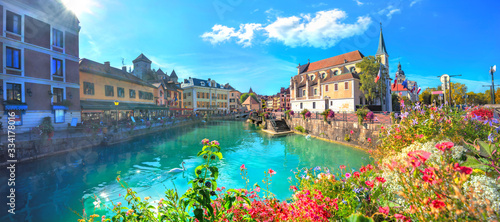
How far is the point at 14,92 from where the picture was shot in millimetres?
15500

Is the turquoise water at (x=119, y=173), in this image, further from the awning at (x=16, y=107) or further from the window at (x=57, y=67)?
the window at (x=57, y=67)

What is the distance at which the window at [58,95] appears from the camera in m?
18.4

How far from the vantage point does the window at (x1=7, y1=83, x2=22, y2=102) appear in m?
15.2

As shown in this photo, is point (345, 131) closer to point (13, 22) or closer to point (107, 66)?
point (13, 22)

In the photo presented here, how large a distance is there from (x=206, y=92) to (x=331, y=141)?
5268 cm

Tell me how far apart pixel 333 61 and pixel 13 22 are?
49102mm

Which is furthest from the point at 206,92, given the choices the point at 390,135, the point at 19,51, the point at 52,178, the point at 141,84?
the point at 390,135

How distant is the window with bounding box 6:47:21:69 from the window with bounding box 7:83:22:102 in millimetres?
1522

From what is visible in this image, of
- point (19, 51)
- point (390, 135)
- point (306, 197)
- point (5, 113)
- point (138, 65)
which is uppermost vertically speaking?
point (138, 65)

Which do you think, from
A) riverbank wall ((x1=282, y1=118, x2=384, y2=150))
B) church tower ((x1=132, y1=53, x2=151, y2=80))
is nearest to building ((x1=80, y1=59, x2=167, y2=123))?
riverbank wall ((x1=282, y1=118, x2=384, y2=150))

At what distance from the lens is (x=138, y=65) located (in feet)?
196

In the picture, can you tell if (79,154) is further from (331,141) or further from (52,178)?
(331,141)

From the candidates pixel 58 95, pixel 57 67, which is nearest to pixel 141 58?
pixel 57 67

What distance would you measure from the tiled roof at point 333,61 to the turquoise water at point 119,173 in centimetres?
3188
